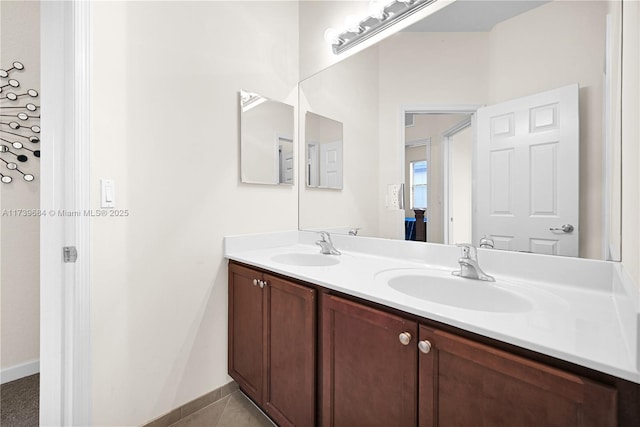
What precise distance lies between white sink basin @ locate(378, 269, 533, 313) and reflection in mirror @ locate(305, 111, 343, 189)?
834 mm

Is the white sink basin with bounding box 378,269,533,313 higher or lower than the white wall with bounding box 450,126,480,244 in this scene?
lower

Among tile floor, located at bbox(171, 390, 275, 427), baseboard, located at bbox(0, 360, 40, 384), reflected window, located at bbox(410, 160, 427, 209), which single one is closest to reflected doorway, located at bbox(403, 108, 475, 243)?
reflected window, located at bbox(410, 160, 427, 209)

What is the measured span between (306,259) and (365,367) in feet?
2.75

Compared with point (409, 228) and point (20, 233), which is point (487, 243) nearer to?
point (409, 228)

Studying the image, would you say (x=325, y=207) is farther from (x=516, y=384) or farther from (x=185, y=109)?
(x=516, y=384)

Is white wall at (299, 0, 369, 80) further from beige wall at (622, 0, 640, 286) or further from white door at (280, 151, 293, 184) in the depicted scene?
beige wall at (622, 0, 640, 286)

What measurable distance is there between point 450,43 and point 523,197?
0.75 metres

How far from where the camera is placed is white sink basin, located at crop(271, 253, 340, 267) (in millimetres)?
1640

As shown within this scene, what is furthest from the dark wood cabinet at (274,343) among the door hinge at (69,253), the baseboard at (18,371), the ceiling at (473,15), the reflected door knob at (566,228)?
the baseboard at (18,371)

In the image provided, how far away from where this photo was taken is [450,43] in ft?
4.17

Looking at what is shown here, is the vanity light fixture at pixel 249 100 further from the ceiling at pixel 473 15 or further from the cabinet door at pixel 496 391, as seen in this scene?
the cabinet door at pixel 496 391

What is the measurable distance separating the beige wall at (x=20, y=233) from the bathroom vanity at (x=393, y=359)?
1459 millimetres

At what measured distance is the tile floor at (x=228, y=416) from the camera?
1442mm

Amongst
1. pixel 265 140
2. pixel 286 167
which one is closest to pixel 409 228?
pixel 286 167
